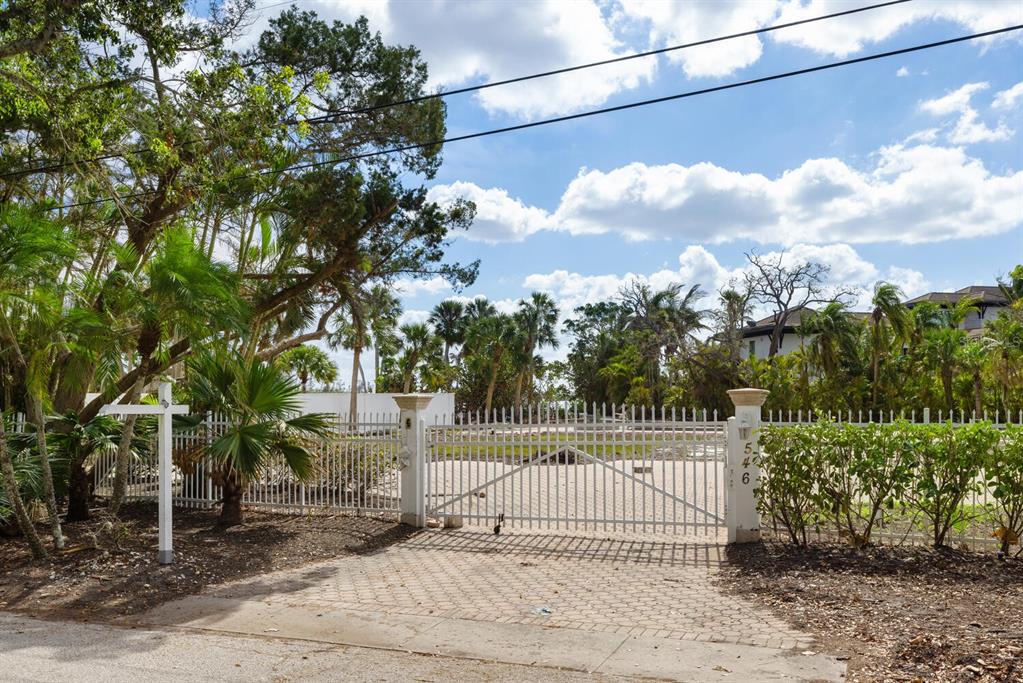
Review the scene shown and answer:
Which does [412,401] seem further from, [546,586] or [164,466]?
[546,586]

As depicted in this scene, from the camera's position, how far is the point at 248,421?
1116 centimetres

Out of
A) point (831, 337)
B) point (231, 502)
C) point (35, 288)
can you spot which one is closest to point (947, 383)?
point (831, 337)

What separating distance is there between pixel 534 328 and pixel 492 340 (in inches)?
206

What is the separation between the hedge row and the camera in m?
8.91

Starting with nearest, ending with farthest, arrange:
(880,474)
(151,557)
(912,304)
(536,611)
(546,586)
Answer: (536,611) < (546,586) < (880,474) < (151,557) < (912,304)

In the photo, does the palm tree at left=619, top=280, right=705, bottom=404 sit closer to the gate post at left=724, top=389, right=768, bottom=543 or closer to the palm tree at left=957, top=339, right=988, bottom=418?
the palm tree at left=957, top=339, right=988, bottom=418

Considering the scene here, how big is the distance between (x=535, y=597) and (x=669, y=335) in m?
33.1

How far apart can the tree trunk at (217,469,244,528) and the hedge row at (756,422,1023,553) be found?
7.03m

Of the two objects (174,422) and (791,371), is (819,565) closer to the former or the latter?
(174,422)

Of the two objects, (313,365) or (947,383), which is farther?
(313,365)

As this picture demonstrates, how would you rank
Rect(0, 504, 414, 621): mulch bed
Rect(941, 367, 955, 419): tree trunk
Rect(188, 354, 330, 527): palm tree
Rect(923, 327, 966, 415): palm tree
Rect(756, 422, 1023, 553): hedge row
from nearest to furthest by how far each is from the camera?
Rect(0, 504, 414, 621): mulch bed → Rect(756, 422, 1023, 553): hedge row → Rect(188, 354, 330, 527): palm tree → Rect(941, 367, 955, 419): tree trunk → Rect(923, 327, 966, 415): palm tree

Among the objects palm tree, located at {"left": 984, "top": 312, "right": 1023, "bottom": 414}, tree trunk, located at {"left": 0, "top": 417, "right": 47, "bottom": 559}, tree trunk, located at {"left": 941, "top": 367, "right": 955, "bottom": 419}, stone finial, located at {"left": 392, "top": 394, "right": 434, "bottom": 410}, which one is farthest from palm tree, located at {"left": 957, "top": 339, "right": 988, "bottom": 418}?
tree trunk, located at {"left": 0, "top": 417, "right": 47, "bottom": 559}

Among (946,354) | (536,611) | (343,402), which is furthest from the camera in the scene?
(343,402)

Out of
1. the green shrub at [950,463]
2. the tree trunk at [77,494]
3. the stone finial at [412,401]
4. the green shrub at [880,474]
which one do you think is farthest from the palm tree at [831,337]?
the tree trunk at [77,494]
